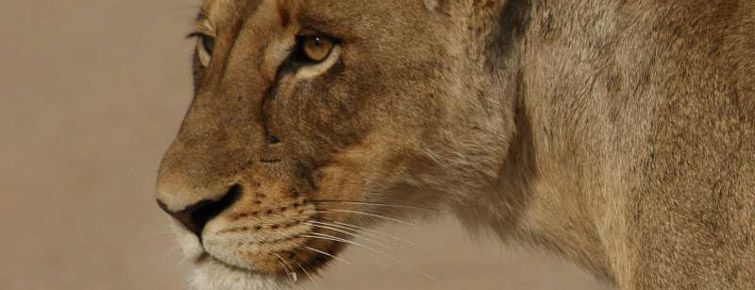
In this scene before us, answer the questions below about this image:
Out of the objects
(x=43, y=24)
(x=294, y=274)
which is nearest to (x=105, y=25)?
(x=43, y=24)

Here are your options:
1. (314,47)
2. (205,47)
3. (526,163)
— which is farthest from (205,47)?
(526,163)

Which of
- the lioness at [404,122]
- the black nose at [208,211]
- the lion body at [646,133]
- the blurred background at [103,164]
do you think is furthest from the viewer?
the blurred background at [103,164]

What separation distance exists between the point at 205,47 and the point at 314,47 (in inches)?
17.3

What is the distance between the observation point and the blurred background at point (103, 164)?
8141mm

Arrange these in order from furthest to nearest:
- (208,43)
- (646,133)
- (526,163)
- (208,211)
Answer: (208,43)
(526,163)
(208,211)
(646,133)

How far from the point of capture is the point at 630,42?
402 cm

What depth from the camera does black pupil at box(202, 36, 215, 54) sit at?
4.51 m

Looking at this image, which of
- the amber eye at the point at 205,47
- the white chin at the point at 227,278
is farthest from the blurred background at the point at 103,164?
the white chin at the point at 227,278

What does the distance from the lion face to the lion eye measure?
10.8 inches

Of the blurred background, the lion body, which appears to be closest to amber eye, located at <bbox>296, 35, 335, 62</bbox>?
the lion body

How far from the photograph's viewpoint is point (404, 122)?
13.8 ft

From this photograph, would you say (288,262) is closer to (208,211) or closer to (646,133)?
(208,211)

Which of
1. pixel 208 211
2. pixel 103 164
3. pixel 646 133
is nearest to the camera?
pixel 646 133

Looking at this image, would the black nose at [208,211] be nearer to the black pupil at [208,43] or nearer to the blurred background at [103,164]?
the black pupil at [208,43]
